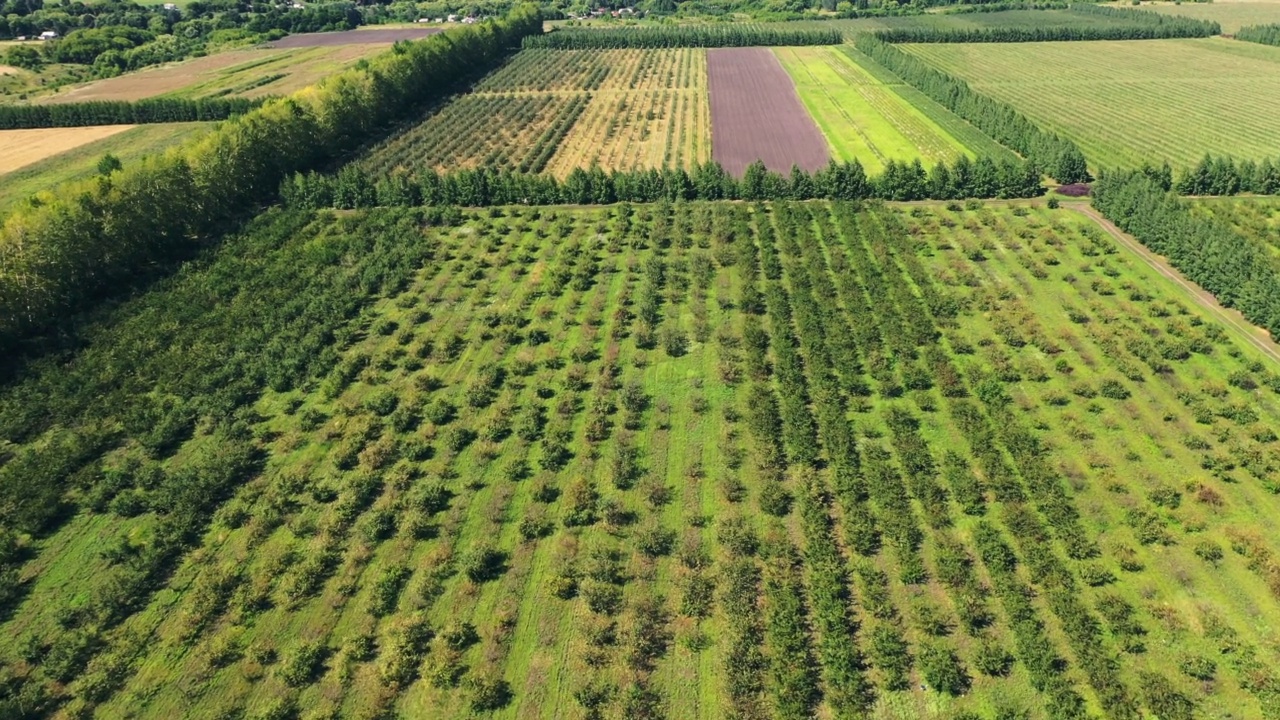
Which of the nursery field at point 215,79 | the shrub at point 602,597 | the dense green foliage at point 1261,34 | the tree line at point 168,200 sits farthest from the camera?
the dense green foliage at point 1261,34

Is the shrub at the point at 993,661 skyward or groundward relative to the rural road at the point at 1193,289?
groundward

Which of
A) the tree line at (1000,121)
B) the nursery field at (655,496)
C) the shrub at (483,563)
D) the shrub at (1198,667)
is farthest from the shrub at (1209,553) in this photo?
the tree line at (1000,121)

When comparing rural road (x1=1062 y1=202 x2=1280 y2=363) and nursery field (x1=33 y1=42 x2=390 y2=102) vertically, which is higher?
nursery field (x1=33 y1=42 x2=390 y2=102)

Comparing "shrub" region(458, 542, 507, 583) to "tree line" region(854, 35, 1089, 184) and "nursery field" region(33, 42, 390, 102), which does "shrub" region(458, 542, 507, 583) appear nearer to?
"tree line" region(854, 35, 1089, 184)

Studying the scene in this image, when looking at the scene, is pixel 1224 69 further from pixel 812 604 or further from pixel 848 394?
pixel 812 604

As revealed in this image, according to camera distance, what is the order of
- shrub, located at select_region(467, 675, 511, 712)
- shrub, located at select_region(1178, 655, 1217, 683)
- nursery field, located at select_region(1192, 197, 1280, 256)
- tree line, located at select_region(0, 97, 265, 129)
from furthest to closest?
1. tree line, located at select_region(0, 97, 265, 129)
2. nursery field, located at select_region(1192, 197, 1280, 256)
3. shrub, located at select_region(1178, 655, 1217, 683)
4. shrub, located at select_region(467, 675, 511, 712)

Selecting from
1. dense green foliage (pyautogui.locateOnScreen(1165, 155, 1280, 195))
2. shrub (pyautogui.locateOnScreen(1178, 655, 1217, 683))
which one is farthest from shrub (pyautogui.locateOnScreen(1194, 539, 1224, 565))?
dense green foliage (pyautogui.locateOnScreen(1165, 155, 1280, 195))

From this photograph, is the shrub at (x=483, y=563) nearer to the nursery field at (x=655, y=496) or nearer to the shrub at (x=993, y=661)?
the nursery field at (x=655, y=496)
